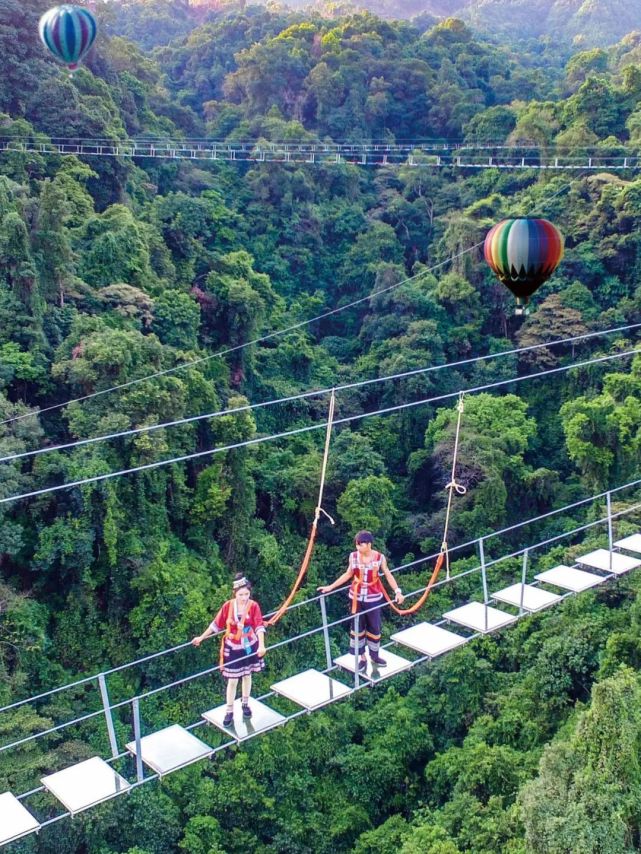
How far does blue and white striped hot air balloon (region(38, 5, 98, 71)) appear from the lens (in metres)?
13.5

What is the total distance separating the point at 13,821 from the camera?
164 inches

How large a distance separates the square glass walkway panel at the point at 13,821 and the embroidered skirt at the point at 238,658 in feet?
3.64

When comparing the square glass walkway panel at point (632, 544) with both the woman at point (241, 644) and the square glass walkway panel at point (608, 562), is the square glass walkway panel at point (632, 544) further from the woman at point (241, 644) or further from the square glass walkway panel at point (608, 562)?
the woman at point (241, 644)

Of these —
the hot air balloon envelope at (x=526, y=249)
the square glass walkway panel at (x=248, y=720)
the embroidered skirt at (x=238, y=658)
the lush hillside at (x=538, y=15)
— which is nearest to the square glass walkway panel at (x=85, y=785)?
the square glass walkway panel at (x=248, y=720)

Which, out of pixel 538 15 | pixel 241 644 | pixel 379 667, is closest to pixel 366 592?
pixel 379 667

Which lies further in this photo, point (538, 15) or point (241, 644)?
point (538, 15)

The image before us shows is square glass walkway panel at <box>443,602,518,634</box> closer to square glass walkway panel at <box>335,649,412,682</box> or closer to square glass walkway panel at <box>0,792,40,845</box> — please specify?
square glass walkway panel at <box>335,649,412,682</box>

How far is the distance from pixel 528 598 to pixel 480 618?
391 millimetres

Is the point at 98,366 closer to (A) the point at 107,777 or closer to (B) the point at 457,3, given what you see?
(A) the point at 107,777

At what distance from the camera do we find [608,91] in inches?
831

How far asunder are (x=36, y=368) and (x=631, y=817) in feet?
29.2

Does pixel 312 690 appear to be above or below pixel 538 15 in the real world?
below

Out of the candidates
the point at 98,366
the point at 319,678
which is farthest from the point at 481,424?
the point at 319,678

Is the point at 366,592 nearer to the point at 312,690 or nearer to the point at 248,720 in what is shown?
the point at 312,690
